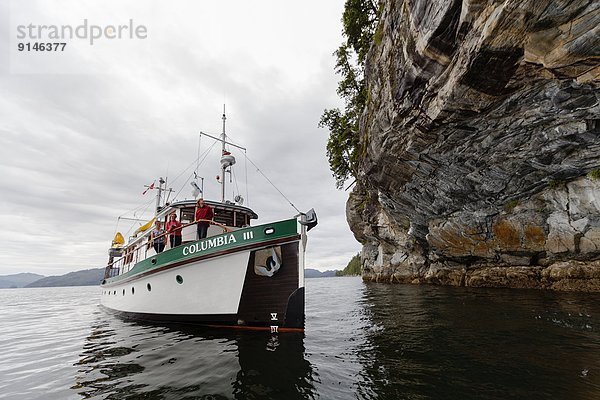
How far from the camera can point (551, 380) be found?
4.02 meters

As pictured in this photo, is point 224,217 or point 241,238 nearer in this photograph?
point 241,238

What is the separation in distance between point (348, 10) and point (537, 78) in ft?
51.7

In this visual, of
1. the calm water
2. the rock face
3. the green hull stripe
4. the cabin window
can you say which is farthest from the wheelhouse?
the rock face

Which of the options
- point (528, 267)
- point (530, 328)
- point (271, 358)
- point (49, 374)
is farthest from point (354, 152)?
point (49, 374)

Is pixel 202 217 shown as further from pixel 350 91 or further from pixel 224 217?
pixel 350 91

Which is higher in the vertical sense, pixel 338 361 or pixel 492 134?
pixel 492 134

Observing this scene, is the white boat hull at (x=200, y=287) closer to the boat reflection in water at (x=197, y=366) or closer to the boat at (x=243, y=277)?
the boat at (x=243, y=277)

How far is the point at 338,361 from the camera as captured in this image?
215 inches

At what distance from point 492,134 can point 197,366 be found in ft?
43.0

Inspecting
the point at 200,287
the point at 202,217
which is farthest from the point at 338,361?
the point at 202,217

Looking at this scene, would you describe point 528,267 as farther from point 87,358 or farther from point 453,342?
point 87,358

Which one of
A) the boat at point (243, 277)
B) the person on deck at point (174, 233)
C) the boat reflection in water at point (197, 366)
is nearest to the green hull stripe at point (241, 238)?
the boat at point (243, 277)

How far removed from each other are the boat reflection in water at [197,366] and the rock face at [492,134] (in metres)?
9.57

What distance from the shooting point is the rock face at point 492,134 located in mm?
7336
